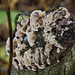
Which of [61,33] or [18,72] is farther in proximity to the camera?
[18,72]

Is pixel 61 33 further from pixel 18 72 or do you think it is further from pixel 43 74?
pixel 18 72

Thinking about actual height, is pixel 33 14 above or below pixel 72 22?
above

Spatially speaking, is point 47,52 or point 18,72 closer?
point 47,52

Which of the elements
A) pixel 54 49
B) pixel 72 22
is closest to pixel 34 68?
pixel 54 49

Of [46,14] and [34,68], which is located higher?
[46,14]

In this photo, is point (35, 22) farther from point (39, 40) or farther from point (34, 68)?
point (34, 68)

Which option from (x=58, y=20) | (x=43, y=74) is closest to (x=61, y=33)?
(x=58, y=20)

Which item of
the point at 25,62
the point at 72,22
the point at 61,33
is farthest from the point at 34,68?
the point at 72,22

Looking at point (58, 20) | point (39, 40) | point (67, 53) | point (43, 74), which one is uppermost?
point (58, 20)
